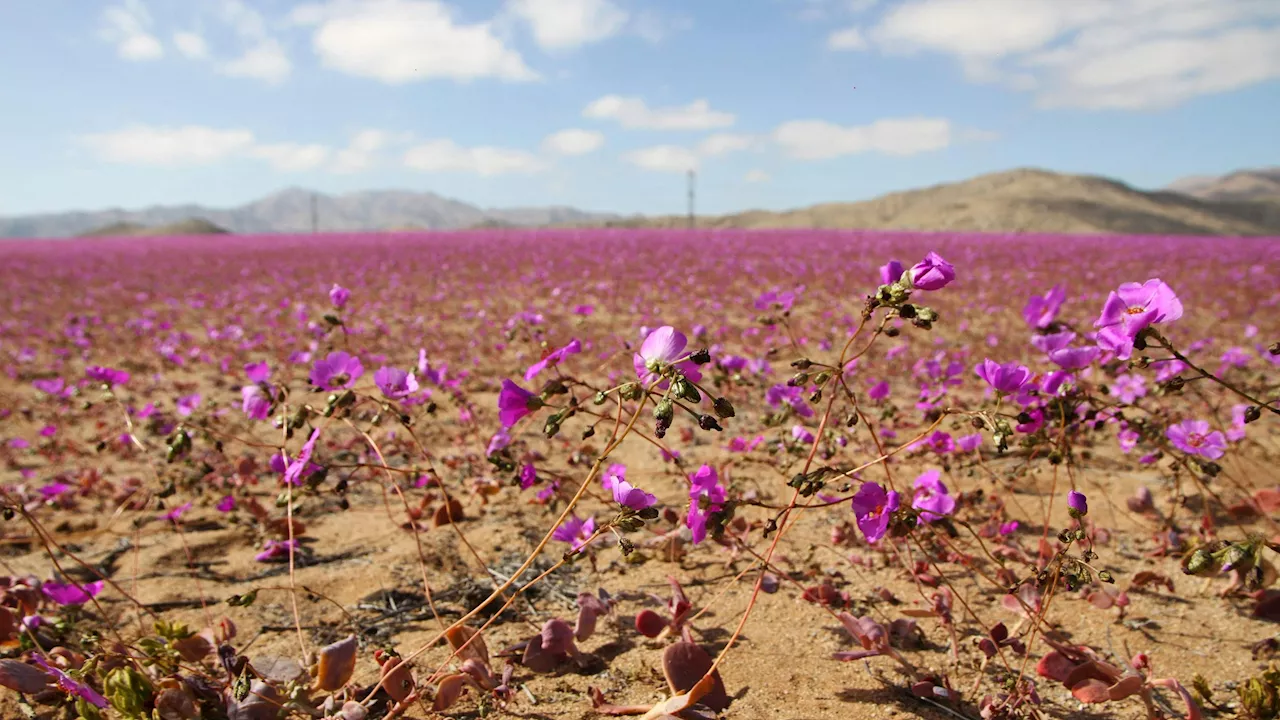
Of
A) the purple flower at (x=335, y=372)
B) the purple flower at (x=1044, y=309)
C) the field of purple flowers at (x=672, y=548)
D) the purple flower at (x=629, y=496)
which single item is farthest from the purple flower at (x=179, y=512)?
the purple flower at (x=1044, y=309)

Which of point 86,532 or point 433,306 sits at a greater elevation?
point 433,306

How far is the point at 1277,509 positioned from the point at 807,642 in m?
1.76

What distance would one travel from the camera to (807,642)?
174cm

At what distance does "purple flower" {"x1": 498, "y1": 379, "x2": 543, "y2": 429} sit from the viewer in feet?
4.29

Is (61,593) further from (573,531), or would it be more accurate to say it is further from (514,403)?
(514,403)

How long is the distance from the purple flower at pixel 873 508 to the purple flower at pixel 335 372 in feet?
3.79

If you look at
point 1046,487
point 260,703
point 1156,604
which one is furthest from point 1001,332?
point 260,703

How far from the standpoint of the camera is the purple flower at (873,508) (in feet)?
4.16

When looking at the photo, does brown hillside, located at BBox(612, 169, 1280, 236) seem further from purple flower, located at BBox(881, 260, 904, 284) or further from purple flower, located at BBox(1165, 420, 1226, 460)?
purple flower, located at BBox(881, 260, 904, 284)

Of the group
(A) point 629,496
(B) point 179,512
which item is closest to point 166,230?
(B) point 179,512

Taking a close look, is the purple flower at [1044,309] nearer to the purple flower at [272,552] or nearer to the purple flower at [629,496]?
the purple flower at [629,496]

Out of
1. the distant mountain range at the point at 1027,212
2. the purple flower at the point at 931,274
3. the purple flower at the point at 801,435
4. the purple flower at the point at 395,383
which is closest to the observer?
the purple flower at the point at 931,274

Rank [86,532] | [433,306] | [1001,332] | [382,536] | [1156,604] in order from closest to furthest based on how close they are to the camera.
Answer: [1156,604] < [382,536] < [86,532] < [1001,332] < [433,306]

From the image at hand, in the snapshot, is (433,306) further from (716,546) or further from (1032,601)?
(1032,601)
